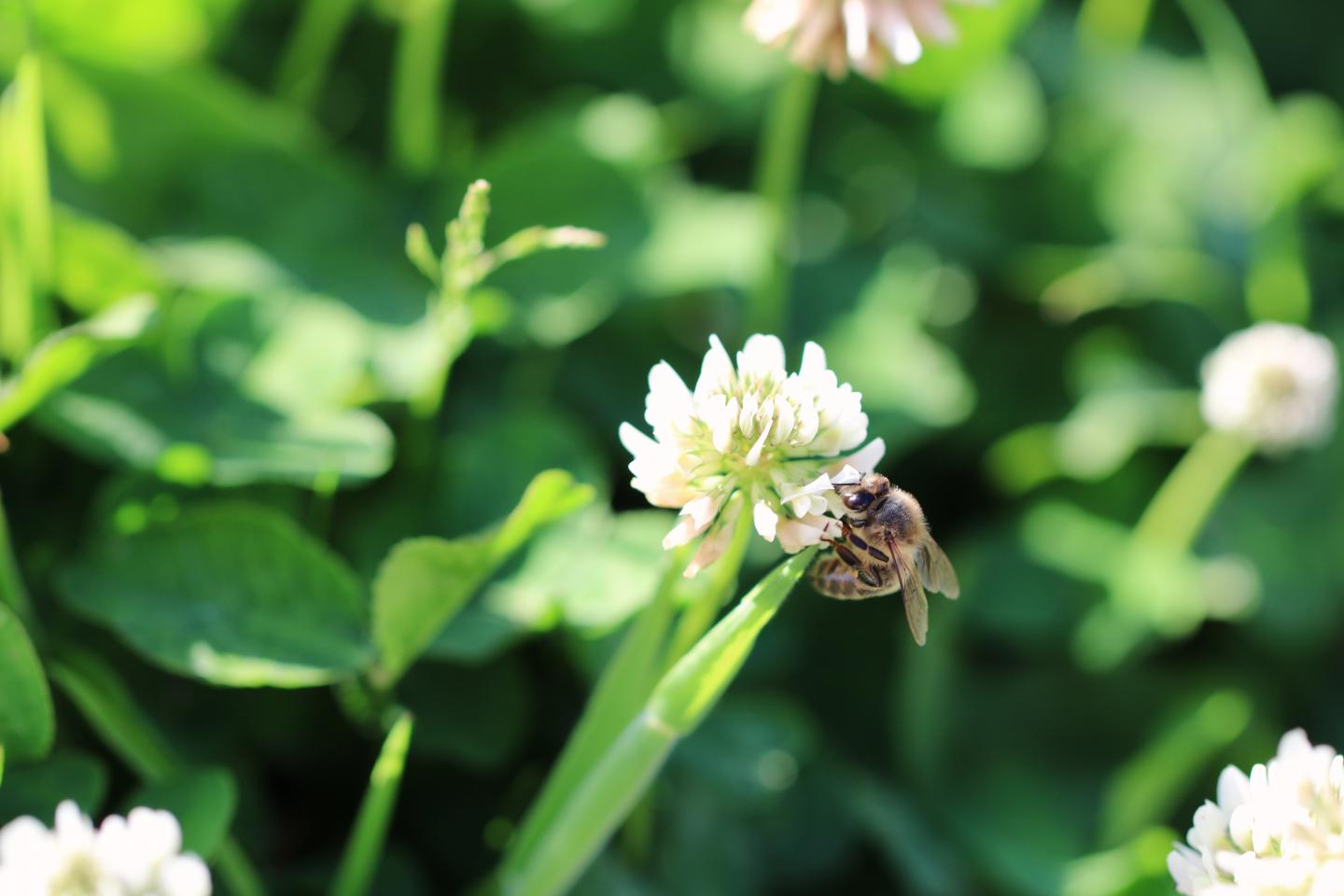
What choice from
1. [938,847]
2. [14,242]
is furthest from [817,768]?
[14,242]

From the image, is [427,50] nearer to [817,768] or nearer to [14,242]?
[14,242]

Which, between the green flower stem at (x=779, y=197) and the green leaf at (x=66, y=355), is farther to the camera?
the green flower stem at (x=779, y=197)

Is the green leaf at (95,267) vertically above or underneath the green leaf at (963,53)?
underneath

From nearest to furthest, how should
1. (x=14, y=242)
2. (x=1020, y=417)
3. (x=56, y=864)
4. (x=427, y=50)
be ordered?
(x=56, y=864) → (x=14, y=242) → (x=427, y=50) → (x=1020, y=417)

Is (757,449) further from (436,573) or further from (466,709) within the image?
(466,709)

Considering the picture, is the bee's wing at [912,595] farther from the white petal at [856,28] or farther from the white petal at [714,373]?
Answer: the white petal at [856,28]

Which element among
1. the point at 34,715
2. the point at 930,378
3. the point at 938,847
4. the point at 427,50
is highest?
the point at 427,50

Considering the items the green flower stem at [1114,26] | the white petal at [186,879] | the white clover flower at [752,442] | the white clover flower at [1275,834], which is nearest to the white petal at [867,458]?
the white clover flower at [752,442]
